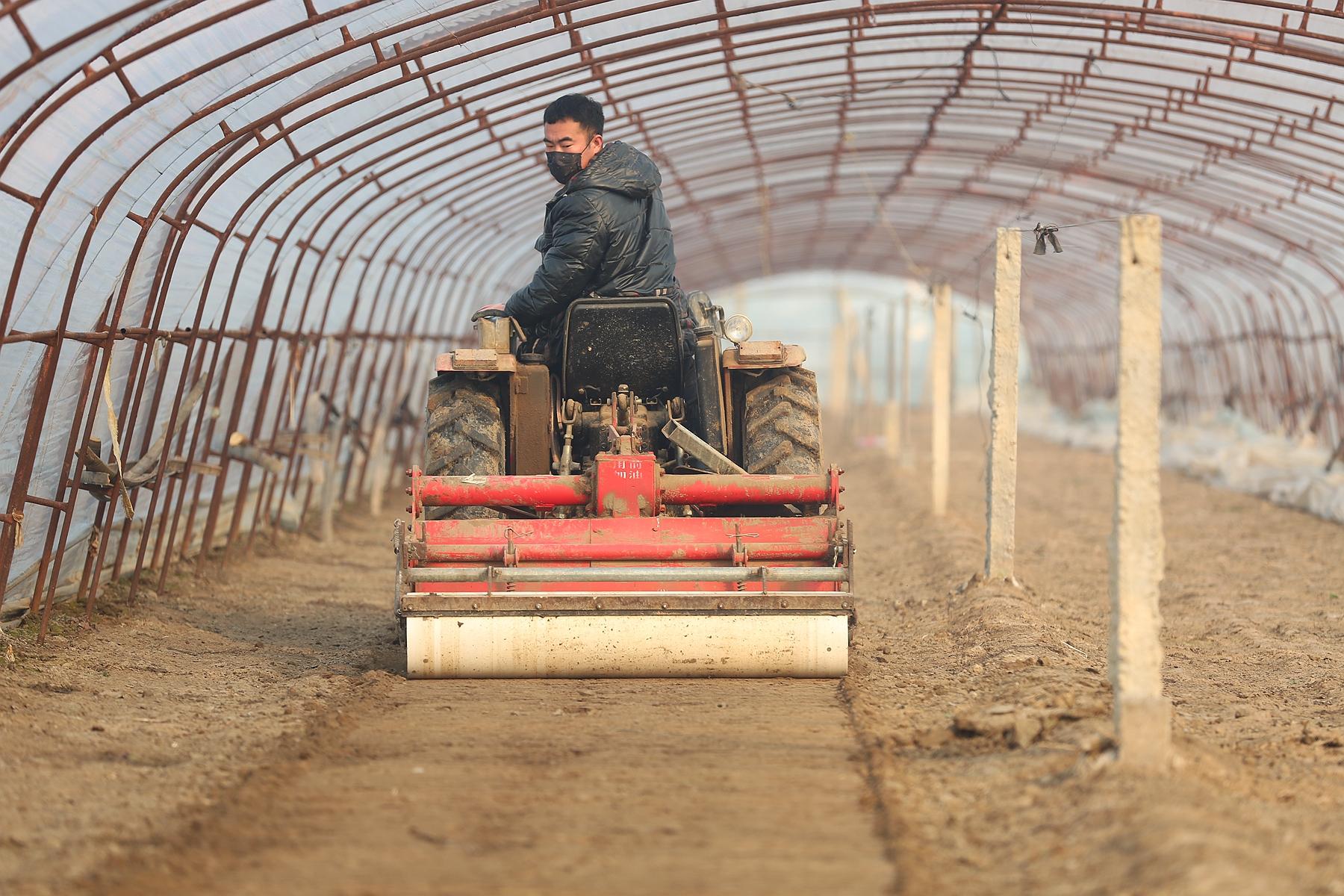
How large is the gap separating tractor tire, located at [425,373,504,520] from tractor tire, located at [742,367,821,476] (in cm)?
127

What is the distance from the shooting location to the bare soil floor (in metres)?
4.50

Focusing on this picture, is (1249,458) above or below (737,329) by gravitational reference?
above

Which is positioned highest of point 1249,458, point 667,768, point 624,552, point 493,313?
point 1249,458

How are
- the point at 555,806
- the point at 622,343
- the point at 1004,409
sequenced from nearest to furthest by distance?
the point at 555,806 < the point at 622,343 < the point at 1004,409

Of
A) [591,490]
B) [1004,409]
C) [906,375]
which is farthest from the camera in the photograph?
[906,375]

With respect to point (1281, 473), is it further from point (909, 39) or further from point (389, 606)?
point (389, 606)

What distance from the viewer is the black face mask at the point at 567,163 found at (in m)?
7.71

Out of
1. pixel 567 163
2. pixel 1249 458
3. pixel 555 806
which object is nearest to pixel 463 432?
pixel 567 163

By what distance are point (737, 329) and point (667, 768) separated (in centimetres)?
285

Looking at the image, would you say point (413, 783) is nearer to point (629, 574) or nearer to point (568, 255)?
point (629, 574)

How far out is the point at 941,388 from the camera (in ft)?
50.4

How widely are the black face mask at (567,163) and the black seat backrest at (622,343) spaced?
Answer: 747 mm

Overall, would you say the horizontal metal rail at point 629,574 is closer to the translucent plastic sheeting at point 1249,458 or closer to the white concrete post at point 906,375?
the translucent plastic sheeting at point 1249,458

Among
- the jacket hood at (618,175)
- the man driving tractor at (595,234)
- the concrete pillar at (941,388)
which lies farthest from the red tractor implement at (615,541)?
the concrete pillar at (941,388)
